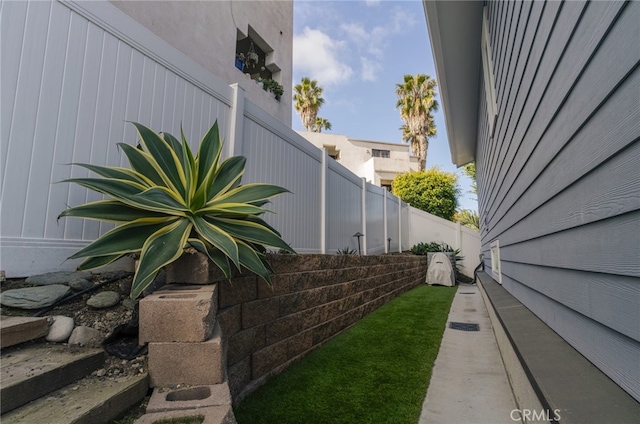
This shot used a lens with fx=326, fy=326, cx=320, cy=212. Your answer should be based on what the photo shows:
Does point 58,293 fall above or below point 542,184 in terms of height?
below

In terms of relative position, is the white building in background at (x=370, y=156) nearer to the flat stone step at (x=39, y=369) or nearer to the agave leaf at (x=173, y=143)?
the agave leaf at (x=173, y=143)

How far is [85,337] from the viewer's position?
147 centimetres

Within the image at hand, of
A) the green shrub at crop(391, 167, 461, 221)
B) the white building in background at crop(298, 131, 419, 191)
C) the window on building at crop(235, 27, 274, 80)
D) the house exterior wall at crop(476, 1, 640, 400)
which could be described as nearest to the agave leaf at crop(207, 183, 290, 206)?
the house exterior wall at crop(476, 1, 640, 400)

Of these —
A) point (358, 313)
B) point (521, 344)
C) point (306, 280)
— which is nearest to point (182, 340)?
point (306, 280)

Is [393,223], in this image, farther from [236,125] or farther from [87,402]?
[87,402]

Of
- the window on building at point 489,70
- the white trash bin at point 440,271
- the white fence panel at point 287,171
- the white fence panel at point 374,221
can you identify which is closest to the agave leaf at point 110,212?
the white fence panel at point 287,171

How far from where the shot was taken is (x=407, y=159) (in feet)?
84.7

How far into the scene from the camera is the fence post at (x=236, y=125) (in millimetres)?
2969

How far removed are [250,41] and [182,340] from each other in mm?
9350

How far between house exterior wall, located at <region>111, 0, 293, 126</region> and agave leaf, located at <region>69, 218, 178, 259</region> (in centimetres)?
480

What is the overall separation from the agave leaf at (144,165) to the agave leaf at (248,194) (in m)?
0.34

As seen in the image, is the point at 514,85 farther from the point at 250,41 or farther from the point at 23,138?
the point at 250,41

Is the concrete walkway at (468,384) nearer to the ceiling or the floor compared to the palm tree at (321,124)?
nearer to the floor

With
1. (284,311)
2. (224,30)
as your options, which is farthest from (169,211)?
(224,30)
